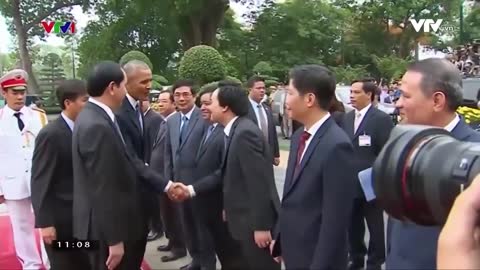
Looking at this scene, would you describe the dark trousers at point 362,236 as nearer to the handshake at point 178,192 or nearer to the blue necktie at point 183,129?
the handshake at point 178,192

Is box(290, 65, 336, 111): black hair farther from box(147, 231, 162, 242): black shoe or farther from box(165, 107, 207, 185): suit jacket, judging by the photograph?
box(147, 231, 162, 242): black shoe

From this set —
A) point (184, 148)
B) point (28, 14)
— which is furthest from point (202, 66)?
point (28, 14)

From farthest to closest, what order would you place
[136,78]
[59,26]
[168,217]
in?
[59,26] < [168,217] < [136,78]

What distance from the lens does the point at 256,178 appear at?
452cm

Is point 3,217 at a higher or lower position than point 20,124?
lower

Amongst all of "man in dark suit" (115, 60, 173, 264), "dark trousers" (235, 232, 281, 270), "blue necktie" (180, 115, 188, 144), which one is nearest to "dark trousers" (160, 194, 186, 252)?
"blue necktie" (180, 115, 188, 144)

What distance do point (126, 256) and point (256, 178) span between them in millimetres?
1010

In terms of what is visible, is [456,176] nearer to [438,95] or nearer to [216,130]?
[438,95]

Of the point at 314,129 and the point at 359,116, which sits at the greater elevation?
the point at 314,129

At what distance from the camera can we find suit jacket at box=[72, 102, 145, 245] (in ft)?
12.3

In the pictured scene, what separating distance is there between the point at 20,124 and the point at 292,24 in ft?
93.8

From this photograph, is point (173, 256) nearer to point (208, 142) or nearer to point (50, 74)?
point (208, 142)

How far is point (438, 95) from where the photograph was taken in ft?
8.59

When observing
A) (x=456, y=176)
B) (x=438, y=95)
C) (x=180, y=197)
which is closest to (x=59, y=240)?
(x=180, y=197)
